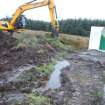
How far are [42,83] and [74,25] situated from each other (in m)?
33.2

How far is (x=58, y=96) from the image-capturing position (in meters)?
12.6

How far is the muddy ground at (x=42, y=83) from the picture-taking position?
12109 mm

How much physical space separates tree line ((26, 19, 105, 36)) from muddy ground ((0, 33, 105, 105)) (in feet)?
73.7

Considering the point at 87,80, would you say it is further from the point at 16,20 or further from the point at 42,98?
the point at 16,20

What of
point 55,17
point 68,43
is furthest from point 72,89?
point 68,43

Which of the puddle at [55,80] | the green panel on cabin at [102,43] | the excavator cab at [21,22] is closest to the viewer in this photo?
the puddle at [55,80]

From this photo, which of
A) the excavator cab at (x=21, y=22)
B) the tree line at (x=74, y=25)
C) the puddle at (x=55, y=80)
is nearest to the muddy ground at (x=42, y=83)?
the puddle at (x=55, y=80)

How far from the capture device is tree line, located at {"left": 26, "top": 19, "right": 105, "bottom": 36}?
4654cm

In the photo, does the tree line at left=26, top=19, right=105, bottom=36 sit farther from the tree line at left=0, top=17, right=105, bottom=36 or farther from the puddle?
the puddle

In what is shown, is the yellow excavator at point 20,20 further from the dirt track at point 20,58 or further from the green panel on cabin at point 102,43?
the dirt track at point 20,58

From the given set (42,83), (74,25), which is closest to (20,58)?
(42,83)

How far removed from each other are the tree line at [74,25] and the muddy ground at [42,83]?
22.5m

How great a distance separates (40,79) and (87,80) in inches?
82.3

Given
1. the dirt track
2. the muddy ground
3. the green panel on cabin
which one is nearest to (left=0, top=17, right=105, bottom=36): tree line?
the green panel on cabin
